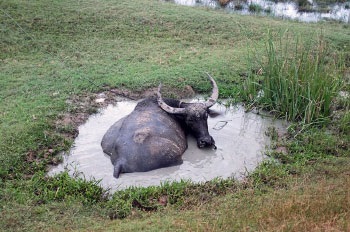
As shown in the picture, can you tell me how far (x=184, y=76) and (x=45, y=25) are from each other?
3386 mm

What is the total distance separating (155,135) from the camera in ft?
16.3

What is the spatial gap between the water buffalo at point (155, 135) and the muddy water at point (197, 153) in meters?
0.09

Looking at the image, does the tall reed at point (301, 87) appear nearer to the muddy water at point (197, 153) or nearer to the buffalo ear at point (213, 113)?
the muddy water at point (197, 153)

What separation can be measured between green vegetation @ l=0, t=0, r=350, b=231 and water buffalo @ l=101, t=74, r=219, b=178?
440 millimetres

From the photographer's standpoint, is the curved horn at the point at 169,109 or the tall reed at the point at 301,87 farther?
the tall reed at the point at 301,87

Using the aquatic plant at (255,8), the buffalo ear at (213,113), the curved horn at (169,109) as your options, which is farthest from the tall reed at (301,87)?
the aquatic plant at (255,8)

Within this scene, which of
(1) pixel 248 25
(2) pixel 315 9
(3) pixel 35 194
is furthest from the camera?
(2) pixel 315 9

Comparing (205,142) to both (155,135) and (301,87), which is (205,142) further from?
(301,87)

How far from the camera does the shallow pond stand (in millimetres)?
12000

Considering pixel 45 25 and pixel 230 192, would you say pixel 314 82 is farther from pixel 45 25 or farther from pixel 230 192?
pixel 45 25

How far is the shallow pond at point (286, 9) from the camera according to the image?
12000mm

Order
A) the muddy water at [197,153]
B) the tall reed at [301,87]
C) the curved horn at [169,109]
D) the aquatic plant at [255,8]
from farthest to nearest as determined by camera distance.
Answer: the aquatic plant at [255,8] < the tall reed at [301,87] < the curved horn at [169,109] < the muddy water at [197,153]

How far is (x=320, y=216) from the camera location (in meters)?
3.48

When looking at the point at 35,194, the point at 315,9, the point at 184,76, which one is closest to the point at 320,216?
the point at 35,194
